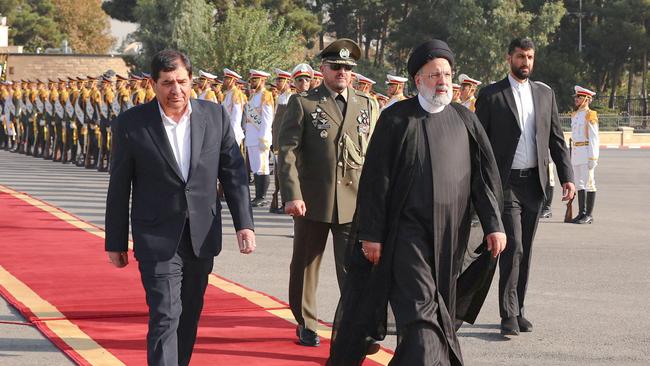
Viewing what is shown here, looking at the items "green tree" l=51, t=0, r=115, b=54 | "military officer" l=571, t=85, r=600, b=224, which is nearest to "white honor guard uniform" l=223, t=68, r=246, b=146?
"military officer" l=571, t=85, r=600, b=224

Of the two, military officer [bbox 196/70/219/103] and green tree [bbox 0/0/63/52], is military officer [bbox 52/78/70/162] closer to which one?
military officer [bbox 196/70/219/103]

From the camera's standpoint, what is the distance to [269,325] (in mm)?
8461

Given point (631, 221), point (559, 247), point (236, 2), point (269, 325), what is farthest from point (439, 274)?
point (236, 2)

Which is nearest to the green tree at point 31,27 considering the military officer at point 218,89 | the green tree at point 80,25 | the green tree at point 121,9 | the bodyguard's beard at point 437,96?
the green tree at point 80,25

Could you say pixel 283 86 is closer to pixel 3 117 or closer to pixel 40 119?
pixel 40 119

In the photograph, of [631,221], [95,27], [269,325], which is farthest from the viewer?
[95,27]

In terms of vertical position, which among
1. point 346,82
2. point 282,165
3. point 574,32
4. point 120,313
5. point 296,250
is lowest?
point 120,313

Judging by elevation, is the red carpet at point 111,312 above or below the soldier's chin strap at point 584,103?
below

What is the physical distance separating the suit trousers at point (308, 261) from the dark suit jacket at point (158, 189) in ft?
5.40

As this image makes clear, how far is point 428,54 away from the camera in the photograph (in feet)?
20.2

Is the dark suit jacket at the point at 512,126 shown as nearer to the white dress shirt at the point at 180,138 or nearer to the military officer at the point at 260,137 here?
the white dress shirt at the point at 180,138

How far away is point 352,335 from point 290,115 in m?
2.01

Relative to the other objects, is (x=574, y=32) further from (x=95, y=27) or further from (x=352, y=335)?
(x=352, y=335)

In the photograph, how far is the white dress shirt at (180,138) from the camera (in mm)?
6168
